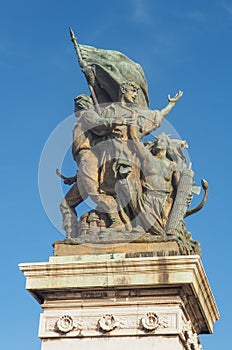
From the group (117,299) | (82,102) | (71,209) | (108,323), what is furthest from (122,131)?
(108,323)

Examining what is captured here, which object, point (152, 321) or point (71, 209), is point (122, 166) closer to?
point (71, 209)

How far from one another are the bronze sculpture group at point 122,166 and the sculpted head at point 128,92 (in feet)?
0.04

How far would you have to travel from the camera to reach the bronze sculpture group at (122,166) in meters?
15.3

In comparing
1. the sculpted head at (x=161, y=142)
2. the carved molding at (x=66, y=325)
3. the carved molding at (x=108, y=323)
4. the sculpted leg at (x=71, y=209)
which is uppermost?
the sculpted head at (x=161, y=142)

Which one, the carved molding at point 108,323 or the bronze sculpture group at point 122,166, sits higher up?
the bronze sculpture group at point 122,166

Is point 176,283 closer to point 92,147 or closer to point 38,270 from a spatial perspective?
point 38,270

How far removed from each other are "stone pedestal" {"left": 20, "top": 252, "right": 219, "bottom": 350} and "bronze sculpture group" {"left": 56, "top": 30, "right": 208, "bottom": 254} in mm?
773

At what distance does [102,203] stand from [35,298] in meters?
2.14

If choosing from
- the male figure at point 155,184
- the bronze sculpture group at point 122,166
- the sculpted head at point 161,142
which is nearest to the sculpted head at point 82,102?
the bronze sculpture group at point 122,166

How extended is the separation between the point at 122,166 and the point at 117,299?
2677 mm

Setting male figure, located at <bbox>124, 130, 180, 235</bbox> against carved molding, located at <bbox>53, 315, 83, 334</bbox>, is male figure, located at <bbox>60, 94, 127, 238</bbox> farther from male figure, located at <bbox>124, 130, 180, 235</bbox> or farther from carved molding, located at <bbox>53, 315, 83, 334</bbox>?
carved molding, located at <bbox>53, 315, 83, 334</bbox>

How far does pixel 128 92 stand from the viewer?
1658cm

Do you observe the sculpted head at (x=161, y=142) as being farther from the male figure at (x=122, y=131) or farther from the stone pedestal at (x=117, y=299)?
the stone pedestal at (x=117, y=299)

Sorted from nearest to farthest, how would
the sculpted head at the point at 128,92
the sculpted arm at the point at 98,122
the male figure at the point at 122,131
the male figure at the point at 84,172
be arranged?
the male figure at the point at 84,172, the male figure at the point at 122,131, the sculpted arm at the point at 98,122, the sculpted head at the point at 128,92
